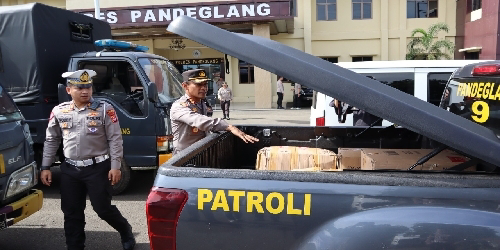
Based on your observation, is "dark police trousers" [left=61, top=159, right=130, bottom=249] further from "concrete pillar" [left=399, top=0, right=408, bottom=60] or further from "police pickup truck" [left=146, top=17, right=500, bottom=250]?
"concrete pillar" [left=399, top=0, right=408, bottom=60]

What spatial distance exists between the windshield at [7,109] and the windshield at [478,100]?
3.80 meters

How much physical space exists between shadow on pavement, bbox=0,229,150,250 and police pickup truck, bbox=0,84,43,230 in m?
0.60

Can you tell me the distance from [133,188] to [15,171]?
2676 millimetres

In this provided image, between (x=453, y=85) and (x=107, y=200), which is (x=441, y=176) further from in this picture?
(x=107, y=200)

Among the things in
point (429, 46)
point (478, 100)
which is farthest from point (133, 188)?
point (429, 46)

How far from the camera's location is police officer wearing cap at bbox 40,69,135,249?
11.0 ft

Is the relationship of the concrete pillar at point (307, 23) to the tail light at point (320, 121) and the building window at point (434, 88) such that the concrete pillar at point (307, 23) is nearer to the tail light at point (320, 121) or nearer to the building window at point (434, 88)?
the tail light at point (320, 121)

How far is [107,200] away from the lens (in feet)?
11.4

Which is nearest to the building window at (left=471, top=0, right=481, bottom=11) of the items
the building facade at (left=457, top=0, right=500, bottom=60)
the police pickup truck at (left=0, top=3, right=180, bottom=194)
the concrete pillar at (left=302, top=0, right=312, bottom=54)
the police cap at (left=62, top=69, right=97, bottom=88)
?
the building facade at (left=457, top=0, right=500, bottom=60)

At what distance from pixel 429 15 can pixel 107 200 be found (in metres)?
21.9

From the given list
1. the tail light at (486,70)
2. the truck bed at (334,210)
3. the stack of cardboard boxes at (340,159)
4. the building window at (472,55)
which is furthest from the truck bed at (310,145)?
the building window at (472,55)

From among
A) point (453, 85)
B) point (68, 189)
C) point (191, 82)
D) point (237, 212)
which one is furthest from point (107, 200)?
point (453, 85)

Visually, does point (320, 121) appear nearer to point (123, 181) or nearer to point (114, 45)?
point (123, 181)

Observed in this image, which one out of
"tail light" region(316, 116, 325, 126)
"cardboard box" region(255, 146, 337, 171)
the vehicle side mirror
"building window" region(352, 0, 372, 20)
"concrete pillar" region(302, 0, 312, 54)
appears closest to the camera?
"cardboard box" region(255, 146, 337, 171)
